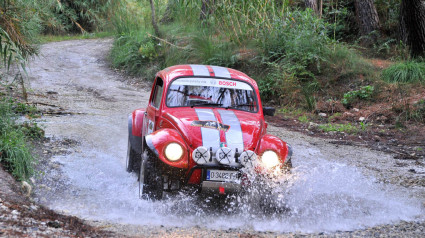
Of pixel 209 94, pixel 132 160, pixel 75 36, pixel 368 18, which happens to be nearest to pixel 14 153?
pixel 132 160

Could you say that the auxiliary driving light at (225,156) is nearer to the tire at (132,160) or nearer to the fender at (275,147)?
the fender at (275,147)

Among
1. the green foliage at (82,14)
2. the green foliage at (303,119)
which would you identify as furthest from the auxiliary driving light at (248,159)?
the green foliage at (82,14)

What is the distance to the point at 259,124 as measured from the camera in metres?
5.87

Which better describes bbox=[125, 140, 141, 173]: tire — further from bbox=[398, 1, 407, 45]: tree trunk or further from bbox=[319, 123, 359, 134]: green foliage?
bbox=[398, 1, 407, 45]: tree trunk

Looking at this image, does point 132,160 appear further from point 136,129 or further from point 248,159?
point 248,159

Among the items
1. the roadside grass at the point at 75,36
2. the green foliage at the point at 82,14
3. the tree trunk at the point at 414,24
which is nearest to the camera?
the tree trunk at the point at 414,24

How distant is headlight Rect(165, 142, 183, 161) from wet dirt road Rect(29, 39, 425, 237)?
447 millimetres

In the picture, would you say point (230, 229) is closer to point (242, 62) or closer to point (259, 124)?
point (259, 124)

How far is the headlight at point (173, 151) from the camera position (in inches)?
200

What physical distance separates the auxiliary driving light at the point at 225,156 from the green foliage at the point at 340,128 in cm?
568

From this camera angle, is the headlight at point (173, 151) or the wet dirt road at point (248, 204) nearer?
the wet dirt road at point (248, 204)

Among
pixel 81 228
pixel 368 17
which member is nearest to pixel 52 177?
pixel 81 228

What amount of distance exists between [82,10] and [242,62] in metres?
15.5

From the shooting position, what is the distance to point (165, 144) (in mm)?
5145
